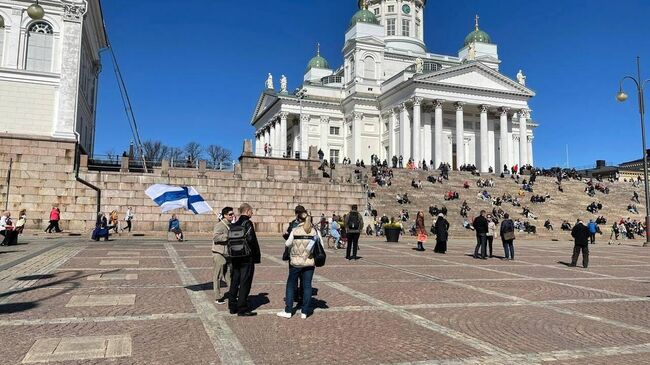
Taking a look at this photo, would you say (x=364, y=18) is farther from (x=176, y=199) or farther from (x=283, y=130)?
(x=176, y=199)

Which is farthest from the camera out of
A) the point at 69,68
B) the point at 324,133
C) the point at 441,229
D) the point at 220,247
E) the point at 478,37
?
the point at 478,37

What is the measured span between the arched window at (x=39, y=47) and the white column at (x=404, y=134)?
1645 inches

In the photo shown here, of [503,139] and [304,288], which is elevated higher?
[503,139]

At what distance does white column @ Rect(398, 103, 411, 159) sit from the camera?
61688 mm

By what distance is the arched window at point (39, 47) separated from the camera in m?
30.0

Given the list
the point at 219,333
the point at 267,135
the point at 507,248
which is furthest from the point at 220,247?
the point at 267,135

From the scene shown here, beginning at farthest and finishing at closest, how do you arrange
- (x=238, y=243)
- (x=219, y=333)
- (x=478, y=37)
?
Result: (x=478, y=37)
(x=238, y=243)
(x=219, y=333)

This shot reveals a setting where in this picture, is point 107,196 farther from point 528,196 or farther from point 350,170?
point 528,196

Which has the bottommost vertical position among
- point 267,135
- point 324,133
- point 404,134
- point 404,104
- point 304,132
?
point 404,134

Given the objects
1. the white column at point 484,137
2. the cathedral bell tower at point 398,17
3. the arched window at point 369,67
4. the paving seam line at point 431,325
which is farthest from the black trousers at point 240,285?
the cathedral bell tower at point 398,17

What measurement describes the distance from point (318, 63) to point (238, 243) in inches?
3214

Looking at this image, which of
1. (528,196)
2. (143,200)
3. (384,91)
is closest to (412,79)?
(384,91)

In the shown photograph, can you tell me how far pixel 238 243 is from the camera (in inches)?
293

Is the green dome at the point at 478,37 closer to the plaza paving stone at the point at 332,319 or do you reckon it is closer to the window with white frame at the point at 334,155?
the window with white frame at the point at 334,155
